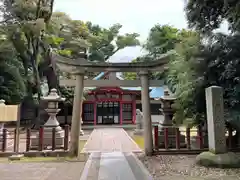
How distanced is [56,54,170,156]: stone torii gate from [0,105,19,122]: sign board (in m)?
2.12

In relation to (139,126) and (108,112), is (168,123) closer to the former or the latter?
(139,126)

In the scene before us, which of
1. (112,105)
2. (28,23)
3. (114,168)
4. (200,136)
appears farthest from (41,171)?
(112,105)

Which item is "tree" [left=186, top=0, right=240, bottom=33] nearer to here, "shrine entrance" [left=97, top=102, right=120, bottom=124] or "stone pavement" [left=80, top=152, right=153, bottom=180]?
"stone pavement" [left=80, top=152, right=153, bottom=180]

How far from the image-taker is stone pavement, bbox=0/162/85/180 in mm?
4898

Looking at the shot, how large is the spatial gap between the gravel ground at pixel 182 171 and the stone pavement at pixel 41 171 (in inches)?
75.0

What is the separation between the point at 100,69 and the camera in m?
7.61

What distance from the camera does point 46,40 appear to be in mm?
16891

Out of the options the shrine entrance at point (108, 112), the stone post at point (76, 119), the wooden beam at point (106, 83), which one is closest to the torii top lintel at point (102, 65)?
the stone post at point (76, 119)

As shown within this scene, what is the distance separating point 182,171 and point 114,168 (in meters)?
1.71

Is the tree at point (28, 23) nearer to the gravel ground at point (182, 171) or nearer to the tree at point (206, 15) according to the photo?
the tree at point (206, 15)

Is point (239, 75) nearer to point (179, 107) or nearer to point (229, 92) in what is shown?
point (229, 92)

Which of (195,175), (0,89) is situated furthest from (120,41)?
(195,175)

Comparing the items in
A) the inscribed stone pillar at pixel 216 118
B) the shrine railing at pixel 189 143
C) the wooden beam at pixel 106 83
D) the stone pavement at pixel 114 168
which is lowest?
the stone pavement at pixel 114 168

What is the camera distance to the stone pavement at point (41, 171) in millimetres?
4898
